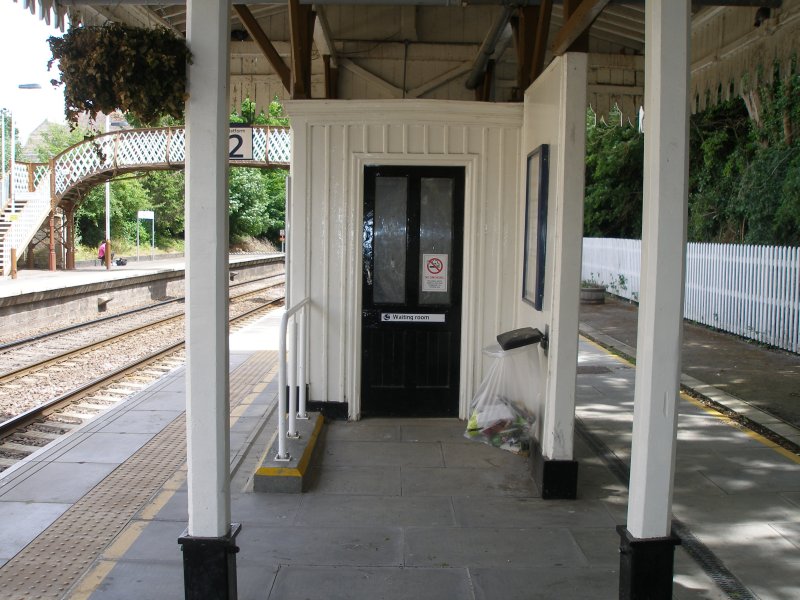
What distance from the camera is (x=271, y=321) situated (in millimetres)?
16562

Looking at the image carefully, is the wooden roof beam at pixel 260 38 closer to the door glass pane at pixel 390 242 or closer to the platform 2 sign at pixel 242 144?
the door glass pane at pixel 390 242

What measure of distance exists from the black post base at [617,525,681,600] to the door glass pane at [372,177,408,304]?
12.6 ft

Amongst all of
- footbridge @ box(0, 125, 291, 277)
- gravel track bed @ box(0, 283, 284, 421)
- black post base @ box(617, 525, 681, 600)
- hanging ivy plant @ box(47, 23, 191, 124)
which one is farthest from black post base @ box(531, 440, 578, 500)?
footbridge @ box(0, 125, 291, 277)

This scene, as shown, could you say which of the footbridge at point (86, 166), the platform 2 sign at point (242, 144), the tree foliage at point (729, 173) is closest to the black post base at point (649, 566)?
the platform 2 sign at point (242, 144)

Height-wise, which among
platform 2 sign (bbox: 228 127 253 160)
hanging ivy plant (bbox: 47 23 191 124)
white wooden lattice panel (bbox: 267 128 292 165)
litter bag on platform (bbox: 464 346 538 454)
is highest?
white wooden lattice panel (bbox: 267 128 292 165)

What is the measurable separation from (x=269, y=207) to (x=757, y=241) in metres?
48.3

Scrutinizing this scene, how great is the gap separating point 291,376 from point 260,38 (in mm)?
3036

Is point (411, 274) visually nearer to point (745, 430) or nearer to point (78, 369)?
point (745, 430)

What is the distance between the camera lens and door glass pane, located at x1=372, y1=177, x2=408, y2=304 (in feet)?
22.6

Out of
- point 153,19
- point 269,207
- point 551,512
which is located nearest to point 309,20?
point 153,19

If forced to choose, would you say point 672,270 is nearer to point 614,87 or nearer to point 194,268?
point 194,268

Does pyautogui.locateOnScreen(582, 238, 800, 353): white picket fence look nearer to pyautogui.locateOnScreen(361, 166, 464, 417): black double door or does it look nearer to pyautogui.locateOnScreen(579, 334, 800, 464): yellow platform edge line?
pyautogui.locateOnScreen(579, 334, 800, 464): yellow platform edge line

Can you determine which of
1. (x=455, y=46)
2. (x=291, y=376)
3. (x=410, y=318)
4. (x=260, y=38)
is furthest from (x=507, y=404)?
(x=455, y=46)

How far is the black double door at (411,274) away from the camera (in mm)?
6883
